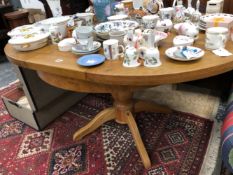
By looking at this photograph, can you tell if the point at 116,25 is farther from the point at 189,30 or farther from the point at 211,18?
the point at 211,18

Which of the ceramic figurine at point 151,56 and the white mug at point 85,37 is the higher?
the white mug at point 85,37

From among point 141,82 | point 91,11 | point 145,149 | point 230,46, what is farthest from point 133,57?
point 91,11

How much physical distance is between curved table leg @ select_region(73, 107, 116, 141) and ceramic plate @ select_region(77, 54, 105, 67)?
592mm

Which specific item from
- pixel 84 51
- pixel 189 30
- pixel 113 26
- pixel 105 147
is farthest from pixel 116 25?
pixel 105 147

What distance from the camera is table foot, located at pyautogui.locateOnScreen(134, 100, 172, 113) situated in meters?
1.64

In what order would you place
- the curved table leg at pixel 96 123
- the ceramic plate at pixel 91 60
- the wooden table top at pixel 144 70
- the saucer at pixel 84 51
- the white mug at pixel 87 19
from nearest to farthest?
the wooden table top at pixel 144 70, the ceramic plate at pixel 91 60, the saucer at pixel 84 51, the white mug at pixel 87 19, the curved table leg at pixel 96 123

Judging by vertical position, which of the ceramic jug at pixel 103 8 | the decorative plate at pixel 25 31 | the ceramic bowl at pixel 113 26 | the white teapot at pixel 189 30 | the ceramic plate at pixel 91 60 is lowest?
the ceramic plate at pixel 91 60

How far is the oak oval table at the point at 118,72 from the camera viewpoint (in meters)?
0.90

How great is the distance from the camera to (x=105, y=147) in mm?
1482

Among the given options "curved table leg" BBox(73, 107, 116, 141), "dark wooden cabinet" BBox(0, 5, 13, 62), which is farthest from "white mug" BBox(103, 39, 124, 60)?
"dark wooden cabinet" BBox(0, 5, 13, 62)

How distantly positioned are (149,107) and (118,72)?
0.81m

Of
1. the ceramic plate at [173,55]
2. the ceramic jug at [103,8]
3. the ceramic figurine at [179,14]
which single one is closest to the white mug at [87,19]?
the ceramic jug at [103,8]

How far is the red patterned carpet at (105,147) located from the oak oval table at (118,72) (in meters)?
0.13

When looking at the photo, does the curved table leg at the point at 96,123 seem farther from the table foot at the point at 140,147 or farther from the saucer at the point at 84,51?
the saucer at the point at 84,51
